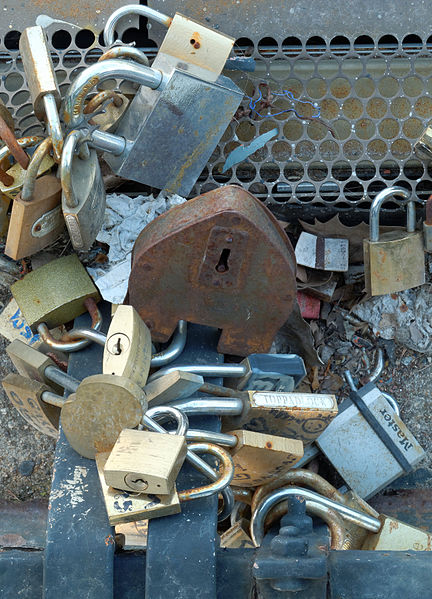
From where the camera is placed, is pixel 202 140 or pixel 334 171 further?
pixel 334 171

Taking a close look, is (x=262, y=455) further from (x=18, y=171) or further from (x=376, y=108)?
(x=376, y=108)

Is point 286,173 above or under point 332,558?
above

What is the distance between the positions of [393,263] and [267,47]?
0.62 m

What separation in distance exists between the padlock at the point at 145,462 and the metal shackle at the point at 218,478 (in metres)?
0.05

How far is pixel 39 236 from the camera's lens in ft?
5.23

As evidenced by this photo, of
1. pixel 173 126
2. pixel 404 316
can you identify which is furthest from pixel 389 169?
pixel 173 126

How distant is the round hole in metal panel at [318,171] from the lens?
1919 millimetres

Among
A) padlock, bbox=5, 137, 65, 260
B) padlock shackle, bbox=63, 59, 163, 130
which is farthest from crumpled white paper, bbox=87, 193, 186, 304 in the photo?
padlock shackle, bbox=63, 59, 163, 130

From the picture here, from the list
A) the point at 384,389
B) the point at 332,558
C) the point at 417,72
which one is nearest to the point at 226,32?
the point at 417,72

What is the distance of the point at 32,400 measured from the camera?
1621 millimetres

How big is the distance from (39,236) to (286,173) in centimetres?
68

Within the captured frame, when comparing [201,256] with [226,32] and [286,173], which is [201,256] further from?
[226,32]

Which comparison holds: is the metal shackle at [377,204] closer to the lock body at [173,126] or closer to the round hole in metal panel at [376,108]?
the round hole in metal panel at [376,108]

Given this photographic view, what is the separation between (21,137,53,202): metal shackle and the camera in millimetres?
1499
